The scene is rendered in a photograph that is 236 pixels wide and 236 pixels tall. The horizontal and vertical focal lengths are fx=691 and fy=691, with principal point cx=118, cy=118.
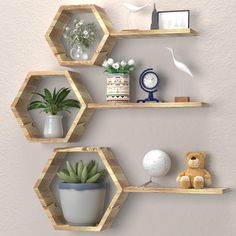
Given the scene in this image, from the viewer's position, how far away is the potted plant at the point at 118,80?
9.21 ft

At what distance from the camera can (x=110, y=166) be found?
2.83m

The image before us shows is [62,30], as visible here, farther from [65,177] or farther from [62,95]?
Result: [65,177]

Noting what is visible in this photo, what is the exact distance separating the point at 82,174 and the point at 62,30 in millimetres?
630

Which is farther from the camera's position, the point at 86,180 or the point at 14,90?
the point at 14,90

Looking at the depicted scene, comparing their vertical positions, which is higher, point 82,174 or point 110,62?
point 110,62

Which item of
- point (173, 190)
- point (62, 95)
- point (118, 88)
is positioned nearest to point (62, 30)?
point (62, 95)

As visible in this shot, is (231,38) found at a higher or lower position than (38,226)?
higher

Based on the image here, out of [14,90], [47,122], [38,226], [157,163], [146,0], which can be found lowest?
[38,226]

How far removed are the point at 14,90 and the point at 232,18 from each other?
1.02 metres

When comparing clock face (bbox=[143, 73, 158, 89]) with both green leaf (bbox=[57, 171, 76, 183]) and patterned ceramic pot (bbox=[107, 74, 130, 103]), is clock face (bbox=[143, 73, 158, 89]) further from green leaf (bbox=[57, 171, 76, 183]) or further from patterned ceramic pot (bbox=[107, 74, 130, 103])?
green leaf (bbox=[57, 171, 76, 183])

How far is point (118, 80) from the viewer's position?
111 inches

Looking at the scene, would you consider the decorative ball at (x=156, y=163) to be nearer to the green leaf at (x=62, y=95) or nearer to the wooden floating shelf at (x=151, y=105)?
the wooden floating shelf at (x=151, y=105)

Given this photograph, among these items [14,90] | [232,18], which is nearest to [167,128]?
[232,18]

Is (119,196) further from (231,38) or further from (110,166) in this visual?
(231,38)
